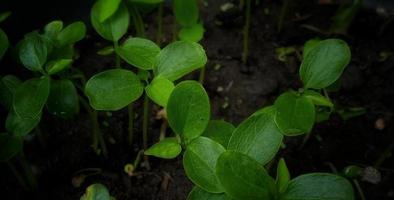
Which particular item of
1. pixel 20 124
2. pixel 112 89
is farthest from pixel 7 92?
pixel 112 89

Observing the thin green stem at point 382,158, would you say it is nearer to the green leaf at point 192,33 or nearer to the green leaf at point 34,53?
the green leaf at point 192,33

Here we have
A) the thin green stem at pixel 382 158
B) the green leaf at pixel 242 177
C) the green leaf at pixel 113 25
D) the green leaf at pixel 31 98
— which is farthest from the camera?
the thin green stem at pixel 382 158

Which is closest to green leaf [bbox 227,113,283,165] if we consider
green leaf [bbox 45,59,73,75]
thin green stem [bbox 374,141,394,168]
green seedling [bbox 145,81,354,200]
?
green seedling [bbox 145,81,354,200]

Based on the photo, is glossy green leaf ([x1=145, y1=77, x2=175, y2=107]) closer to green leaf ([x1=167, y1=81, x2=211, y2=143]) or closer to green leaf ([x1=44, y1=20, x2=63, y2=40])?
green leaf ([x1=167, y1=81, x2=211, y2=143])

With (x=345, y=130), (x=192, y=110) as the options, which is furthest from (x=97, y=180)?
(x=345, y=130)

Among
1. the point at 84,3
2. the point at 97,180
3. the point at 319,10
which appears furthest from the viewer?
the point at 319,10

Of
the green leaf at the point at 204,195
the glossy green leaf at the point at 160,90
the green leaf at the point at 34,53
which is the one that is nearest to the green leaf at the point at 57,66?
the green leaf at the point at 34,53

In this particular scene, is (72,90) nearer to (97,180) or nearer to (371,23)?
(97,180)
